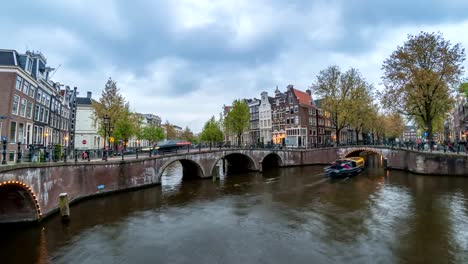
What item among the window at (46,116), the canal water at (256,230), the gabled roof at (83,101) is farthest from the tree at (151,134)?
the canal water at (256,230)

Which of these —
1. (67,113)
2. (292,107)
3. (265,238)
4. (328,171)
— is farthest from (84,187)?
(292,107)

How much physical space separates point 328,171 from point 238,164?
18973 millimetres

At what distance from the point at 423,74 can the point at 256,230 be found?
109ft

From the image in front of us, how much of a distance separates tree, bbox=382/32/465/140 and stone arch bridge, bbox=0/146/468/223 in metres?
6.30

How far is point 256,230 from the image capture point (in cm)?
1529

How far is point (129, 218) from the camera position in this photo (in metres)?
17.6

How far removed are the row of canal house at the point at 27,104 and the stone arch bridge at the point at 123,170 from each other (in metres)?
3.94

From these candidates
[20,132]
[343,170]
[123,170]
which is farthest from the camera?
[343,170]

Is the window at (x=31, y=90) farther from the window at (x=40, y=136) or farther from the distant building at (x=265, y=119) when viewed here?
the distant building at (x=265, y=119)

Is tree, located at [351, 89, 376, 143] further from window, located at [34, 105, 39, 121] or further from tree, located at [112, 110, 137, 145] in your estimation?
window, located at [34, 105, 39, 121]

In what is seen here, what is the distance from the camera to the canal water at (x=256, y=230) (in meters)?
11.9

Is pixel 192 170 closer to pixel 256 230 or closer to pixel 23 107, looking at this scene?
pixel 256 230

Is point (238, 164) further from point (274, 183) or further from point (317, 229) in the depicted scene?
point (317, 229)

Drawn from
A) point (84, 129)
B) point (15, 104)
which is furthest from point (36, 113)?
point (84, 129)
